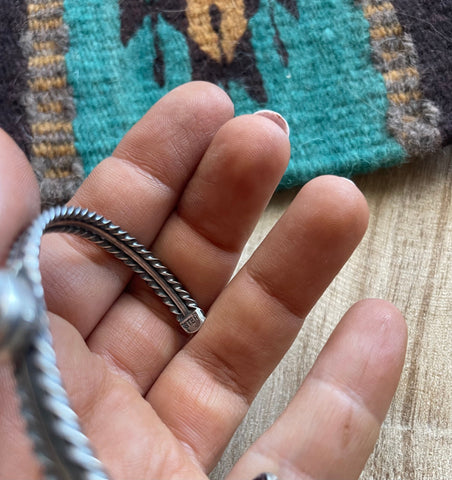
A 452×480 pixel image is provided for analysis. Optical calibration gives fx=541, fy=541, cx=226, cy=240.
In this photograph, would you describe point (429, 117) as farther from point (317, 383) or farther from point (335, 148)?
point (317, 383)

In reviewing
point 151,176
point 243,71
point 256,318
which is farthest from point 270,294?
point 243,71

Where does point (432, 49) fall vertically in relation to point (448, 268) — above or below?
above

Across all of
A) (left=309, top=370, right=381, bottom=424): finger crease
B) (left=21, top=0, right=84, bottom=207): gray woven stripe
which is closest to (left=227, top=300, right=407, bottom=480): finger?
(left=309, top=370, right=381, bottom=424): finger crease

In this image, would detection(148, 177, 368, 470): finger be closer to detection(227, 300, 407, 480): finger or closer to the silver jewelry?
detection(227, 300, 407, 480): finger

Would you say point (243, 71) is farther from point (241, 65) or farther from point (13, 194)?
point (13, 194)

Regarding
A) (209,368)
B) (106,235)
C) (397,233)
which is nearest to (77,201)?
(106,235)

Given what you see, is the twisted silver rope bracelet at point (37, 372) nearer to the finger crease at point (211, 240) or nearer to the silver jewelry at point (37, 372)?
the silver jewelry at point (37, 372)

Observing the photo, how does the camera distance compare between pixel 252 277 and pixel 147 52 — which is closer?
pixel 252 277
